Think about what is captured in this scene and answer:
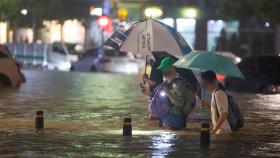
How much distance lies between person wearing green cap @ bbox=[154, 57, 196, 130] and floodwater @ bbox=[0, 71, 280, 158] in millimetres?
294

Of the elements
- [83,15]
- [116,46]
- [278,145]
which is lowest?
[278,145]

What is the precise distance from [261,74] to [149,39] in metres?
11.0

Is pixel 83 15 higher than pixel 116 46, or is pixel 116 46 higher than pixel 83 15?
pixel 83 15

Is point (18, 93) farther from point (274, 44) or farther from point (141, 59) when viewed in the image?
point (274, 44)

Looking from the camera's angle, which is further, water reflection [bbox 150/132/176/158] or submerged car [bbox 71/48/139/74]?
submerged car [bbox 71/48/139/74]

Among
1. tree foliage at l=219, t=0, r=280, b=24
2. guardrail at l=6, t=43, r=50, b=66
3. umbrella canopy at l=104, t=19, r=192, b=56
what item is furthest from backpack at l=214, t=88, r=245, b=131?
guardrail at l=6, t=43, r=50, b=66

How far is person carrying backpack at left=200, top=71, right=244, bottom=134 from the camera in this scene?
1255cm

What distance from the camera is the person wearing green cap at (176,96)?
1354 cm

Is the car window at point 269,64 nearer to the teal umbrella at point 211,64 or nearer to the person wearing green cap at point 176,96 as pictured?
the person wearing green cap at point 176,96

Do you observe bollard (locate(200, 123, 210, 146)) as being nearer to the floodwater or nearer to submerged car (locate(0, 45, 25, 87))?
the floodwater

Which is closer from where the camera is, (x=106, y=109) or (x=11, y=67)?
(x=106, y=109)

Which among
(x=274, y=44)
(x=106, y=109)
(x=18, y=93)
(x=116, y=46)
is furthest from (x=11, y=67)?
(x=274, y=44)

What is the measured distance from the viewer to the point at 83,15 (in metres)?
59.1

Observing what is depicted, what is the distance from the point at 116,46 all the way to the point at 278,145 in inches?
169
